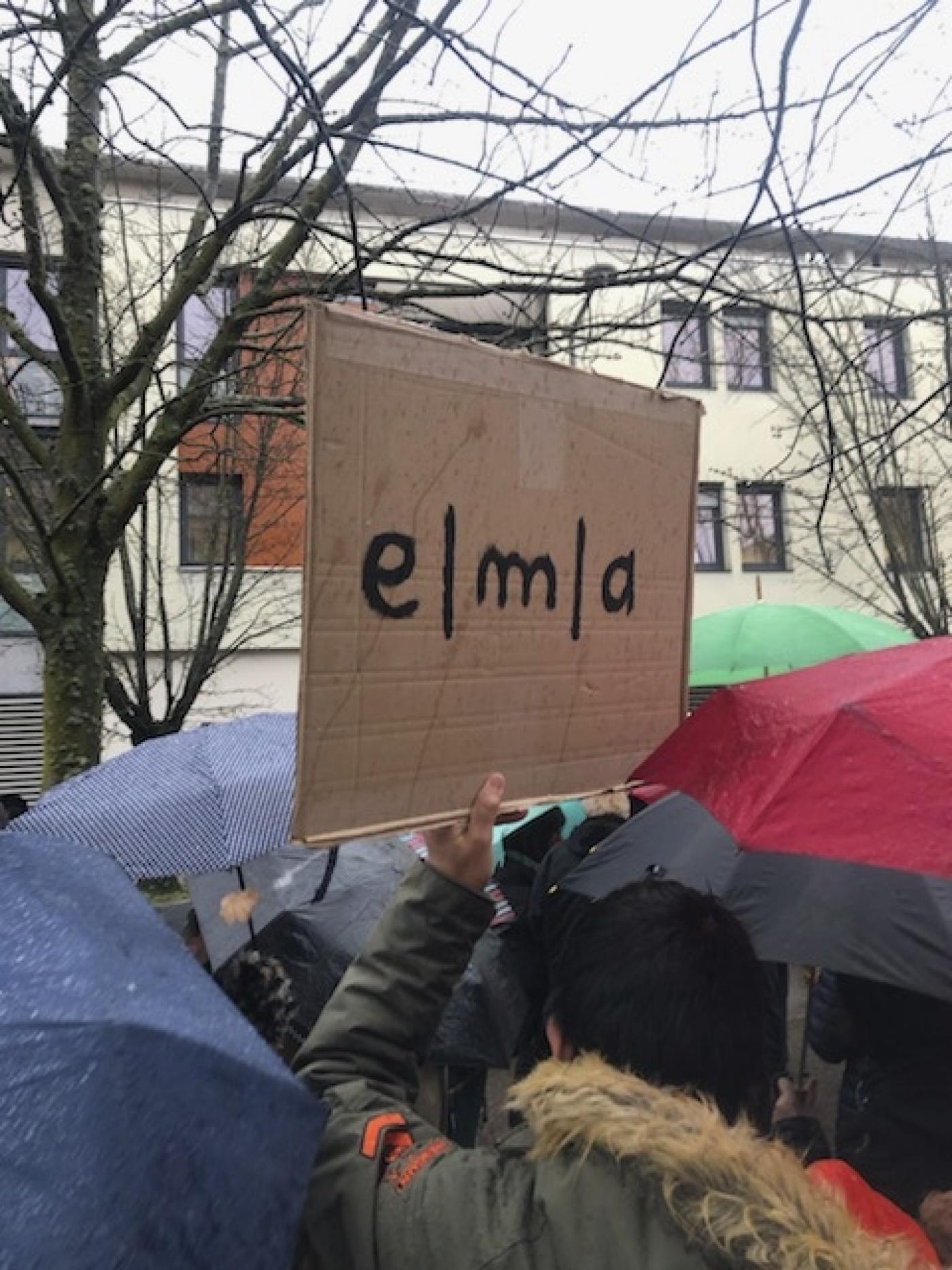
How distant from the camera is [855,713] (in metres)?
2.01

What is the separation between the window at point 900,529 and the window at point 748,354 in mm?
Answer: 2200

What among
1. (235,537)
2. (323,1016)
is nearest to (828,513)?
(235,537)

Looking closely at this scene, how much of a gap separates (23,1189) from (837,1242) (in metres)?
0.73

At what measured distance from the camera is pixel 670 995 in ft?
4.54

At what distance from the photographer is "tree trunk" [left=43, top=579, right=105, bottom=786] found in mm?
4770

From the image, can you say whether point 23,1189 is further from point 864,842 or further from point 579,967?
point 864,842

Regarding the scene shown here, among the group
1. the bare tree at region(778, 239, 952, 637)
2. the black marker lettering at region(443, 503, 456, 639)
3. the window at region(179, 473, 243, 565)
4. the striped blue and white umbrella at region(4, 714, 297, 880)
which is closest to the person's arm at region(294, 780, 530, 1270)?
the black marker lettering at region(443, 503, 456, 639)

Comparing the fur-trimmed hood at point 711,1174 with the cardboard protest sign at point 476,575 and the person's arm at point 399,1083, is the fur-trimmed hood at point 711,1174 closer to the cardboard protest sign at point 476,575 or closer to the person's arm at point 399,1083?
the person's arm at point 399,1083

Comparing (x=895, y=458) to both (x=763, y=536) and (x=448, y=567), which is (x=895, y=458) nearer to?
(x=763, y=536)

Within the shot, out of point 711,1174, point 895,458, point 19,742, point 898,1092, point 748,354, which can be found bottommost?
point 19,742

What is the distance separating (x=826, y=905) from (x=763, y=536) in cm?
1588

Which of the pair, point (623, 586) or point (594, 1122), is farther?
point (623, 586)

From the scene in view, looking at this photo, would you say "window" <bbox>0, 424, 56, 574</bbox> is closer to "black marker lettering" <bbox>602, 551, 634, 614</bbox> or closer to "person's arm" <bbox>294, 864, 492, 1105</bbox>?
"black marker lettering" <bbox>602, 551, 634, 614</bbox>

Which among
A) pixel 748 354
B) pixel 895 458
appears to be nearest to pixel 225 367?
pixel 895 458
